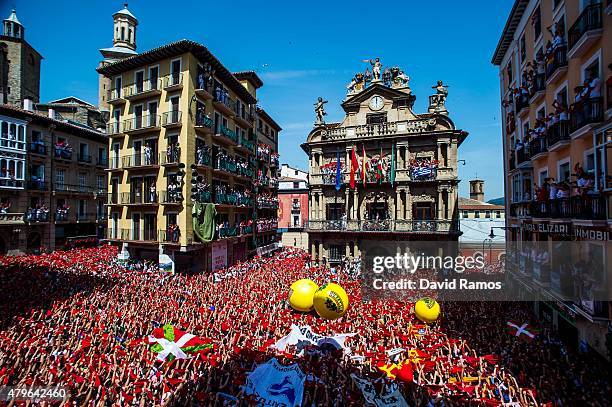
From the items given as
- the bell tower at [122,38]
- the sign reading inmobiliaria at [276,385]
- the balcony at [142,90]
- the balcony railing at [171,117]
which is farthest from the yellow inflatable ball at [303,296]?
the bell tower at [122,38]

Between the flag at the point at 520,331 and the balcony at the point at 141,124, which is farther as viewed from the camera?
the balcony at the point at 141,124

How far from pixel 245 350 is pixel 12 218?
31433mm

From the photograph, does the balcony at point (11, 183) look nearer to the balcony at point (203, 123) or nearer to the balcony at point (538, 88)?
the balcony at point (203, 123)

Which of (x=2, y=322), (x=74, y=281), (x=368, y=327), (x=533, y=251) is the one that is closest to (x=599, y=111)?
(x=533, y=251)

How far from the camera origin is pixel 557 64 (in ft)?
47.6

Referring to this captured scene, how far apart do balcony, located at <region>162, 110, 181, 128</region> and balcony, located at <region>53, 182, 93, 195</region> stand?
17.1 meters

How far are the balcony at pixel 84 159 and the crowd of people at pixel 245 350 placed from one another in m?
20.0

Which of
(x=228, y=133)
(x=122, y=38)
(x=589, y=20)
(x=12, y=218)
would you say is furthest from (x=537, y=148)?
(x=122, y=38)

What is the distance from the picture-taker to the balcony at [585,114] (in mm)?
11383

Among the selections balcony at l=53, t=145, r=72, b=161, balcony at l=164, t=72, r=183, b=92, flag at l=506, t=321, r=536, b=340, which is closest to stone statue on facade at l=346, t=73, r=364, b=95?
balcony at l=164, t=72, r=183, b=92

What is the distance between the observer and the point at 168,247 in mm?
26906

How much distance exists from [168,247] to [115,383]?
60.7 feet

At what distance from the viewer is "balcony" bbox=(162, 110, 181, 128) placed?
26.3 metres

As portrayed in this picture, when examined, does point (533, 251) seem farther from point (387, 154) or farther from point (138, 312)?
point (138, 312)
